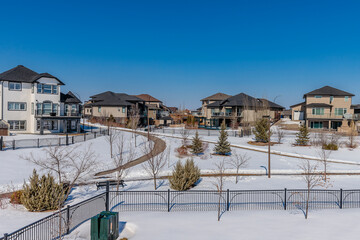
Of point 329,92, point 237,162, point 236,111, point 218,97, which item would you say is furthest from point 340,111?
point 237,162

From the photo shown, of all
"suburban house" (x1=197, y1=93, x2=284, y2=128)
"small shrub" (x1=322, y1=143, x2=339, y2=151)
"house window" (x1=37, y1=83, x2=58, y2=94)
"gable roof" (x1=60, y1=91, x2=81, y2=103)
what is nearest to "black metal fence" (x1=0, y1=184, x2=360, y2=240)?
"small shrub" (x1=322, y1=143, x2=339, y2=151)

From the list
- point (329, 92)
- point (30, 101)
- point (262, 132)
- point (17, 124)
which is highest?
point (329, 92)

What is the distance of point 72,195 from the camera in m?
16.5

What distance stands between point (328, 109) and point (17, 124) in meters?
62.7

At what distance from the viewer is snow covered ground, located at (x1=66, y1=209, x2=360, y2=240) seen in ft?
36.6

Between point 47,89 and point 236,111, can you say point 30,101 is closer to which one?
point 47,89

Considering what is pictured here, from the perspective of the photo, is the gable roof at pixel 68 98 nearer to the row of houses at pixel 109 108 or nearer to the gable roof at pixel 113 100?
the row of houses at pixel 109 108

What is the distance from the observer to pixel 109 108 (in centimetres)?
6469

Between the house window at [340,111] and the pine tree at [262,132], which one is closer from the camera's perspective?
the pine tree at [262,132]

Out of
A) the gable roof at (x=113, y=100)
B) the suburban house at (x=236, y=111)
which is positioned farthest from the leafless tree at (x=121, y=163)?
the suburban house at (x=236, y=111)

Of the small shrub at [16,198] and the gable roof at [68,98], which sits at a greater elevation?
the gable roof at [68,98]

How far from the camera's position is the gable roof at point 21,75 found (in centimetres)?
3886

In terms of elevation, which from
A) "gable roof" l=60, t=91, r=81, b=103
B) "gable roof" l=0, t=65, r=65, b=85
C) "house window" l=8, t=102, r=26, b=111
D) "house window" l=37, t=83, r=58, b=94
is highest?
"gable roof" l=0, t=65, r=65, b=85

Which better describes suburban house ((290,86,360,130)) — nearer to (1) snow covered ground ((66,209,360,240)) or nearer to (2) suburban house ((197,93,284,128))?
(2) suburban house ((197,93,284,128))
